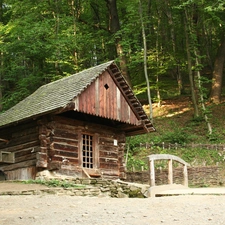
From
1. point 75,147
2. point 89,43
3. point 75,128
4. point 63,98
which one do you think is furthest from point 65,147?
point 89,43

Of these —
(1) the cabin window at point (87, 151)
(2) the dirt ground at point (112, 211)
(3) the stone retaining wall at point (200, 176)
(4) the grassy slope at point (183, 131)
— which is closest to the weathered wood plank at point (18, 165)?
(1) the cabin window at point (87, 151)

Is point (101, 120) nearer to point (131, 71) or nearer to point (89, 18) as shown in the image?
point (131, 71)

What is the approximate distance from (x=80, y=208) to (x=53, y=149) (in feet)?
27.0

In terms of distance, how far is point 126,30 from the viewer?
33906 millimetres

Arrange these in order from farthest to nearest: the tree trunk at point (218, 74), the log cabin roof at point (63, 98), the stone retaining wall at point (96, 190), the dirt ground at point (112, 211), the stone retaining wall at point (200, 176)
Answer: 1. the tree trunk at point (218, 74)
2. the stone retaining wall at point (200, 176)
3. the log cabin roof at point (63, 98)
4. the stone retaining wall at point (96, 190)
5. the dirt ground at point (112, 211)

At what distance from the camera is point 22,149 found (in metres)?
20.0

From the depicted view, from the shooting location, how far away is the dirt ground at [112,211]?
9.09 m

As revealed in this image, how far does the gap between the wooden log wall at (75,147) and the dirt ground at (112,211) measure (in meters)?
6.17

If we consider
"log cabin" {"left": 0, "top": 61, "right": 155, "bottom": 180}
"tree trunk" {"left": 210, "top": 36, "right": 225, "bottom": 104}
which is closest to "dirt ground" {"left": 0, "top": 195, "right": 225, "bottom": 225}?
"log cabin" {"left": 0, "top": 61, "right": 155, "bottom": 180}

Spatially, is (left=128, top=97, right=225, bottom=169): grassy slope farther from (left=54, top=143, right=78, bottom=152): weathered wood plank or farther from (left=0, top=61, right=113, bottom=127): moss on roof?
(left=0, top=61, right=113, bottom=127): moss on roof

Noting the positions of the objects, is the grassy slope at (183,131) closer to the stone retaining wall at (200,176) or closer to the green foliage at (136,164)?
the green foliage at (136,164)

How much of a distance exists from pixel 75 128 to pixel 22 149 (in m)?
2.63

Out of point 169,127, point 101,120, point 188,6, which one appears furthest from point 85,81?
point 188,6

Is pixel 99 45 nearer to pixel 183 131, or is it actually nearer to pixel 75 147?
pixel 183 131
